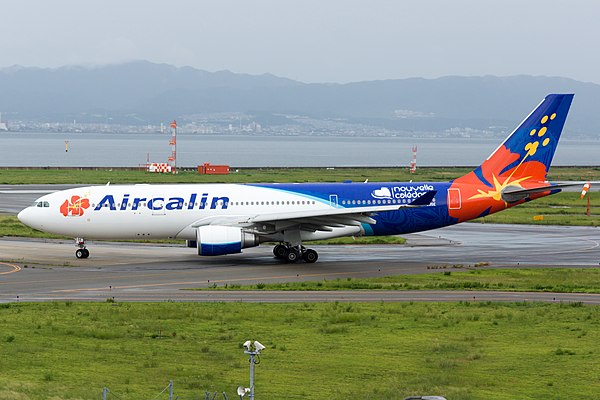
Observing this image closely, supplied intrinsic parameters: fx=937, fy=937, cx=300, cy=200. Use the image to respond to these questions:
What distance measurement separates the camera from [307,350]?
106ft

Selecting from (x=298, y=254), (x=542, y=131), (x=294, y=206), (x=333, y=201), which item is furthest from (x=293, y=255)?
(x=542, y=131)

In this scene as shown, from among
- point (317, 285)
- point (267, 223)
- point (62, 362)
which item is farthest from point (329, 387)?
point (267, 223)

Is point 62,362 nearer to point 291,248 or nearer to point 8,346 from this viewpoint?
point 8,346

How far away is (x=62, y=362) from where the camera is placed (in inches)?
1172

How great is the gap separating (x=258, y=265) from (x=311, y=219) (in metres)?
4.11

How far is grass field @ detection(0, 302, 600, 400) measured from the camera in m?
27.2

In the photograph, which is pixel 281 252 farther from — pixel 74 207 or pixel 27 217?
pixel 27 217

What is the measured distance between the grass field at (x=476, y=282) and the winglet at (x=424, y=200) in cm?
441

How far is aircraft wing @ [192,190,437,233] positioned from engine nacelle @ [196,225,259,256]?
4.88ft

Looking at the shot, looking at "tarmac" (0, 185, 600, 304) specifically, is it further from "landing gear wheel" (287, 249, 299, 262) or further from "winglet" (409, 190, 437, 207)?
"winglet" (409, 190, 437, 207)

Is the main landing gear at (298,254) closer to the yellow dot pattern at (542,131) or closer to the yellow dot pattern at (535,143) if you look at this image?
the yellow dot pattern at (535,143)

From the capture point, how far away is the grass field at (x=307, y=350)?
89.2 feet

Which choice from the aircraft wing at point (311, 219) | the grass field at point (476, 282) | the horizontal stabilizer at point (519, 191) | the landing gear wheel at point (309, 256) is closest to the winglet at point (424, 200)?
the aircraft wing at point (311, 219)

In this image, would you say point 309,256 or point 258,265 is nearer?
point 258,265
